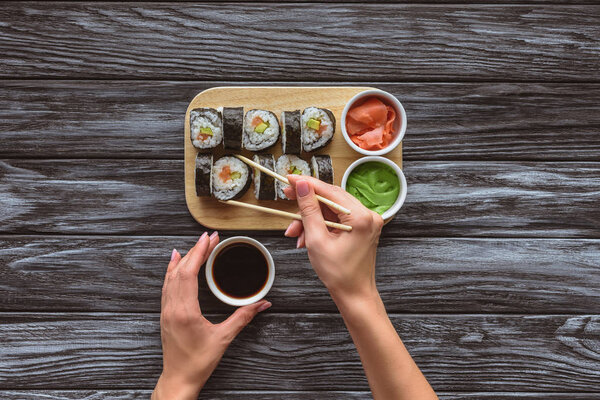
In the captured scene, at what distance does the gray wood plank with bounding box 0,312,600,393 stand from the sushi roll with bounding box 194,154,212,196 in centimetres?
40

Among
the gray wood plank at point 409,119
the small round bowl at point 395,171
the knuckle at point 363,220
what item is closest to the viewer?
the knuckle at point 363,220

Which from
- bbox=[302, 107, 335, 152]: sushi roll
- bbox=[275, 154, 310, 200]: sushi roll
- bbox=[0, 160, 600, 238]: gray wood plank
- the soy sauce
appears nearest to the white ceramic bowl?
the soy sauce

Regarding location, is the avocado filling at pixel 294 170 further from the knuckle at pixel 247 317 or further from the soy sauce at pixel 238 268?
the knuckle at pixel 247 317

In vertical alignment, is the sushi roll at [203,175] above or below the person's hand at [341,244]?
above

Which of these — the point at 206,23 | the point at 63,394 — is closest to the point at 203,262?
the point at 63,394

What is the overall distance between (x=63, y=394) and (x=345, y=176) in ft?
3.60

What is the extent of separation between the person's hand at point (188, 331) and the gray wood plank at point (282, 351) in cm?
6

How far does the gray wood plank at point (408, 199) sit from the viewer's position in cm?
135

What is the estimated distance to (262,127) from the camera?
1.28 metres

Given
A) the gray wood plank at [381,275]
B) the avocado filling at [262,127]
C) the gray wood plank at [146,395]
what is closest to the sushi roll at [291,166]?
the avocado filling at [262,127]

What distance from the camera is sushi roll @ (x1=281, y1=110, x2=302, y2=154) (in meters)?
1.27

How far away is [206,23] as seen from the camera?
1.36 m

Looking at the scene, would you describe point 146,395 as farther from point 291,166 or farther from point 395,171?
point 395,171

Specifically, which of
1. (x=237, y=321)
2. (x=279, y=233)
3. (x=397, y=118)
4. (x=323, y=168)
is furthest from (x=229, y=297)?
(x=397, y=118)
